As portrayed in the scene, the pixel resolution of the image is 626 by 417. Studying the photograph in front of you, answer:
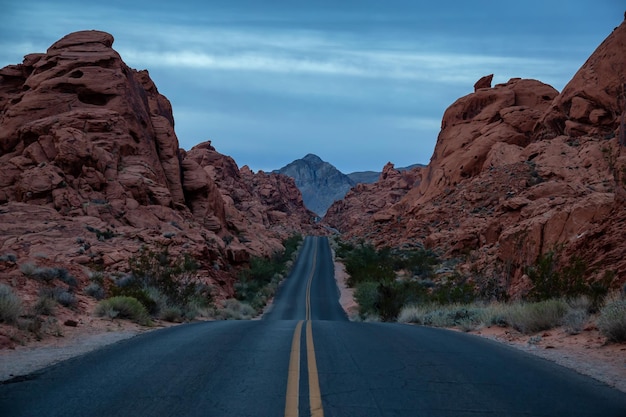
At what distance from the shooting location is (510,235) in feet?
76.2

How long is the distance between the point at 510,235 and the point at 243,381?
755 inches

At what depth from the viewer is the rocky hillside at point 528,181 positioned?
20.0 metres

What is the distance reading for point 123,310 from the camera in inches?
582

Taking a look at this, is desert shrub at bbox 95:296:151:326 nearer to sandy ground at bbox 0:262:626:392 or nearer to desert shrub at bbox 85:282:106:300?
sandy ground at bbox 0:262:626:392

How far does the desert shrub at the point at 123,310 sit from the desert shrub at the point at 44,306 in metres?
1.57

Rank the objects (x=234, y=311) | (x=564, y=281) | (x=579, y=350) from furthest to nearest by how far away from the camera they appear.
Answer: (x=234, y=311) < (x=564, y=281) < (x=579, y=350)

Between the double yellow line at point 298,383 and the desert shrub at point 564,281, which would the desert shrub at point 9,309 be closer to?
the double yellow line at point 298,383

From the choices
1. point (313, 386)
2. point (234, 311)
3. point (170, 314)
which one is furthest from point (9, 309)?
point (234, 311)

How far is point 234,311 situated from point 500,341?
744 inches

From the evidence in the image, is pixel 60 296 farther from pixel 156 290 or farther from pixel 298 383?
pixel 298 383

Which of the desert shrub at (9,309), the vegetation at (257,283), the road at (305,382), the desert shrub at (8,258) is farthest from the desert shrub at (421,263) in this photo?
the desert shrub at (9,309)

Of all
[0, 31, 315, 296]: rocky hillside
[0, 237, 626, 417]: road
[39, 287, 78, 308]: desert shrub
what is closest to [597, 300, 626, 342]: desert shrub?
[0, 237, 626, 417]: road

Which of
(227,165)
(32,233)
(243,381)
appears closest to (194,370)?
(243,381)

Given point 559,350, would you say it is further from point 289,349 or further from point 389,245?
Result: point 389,245
